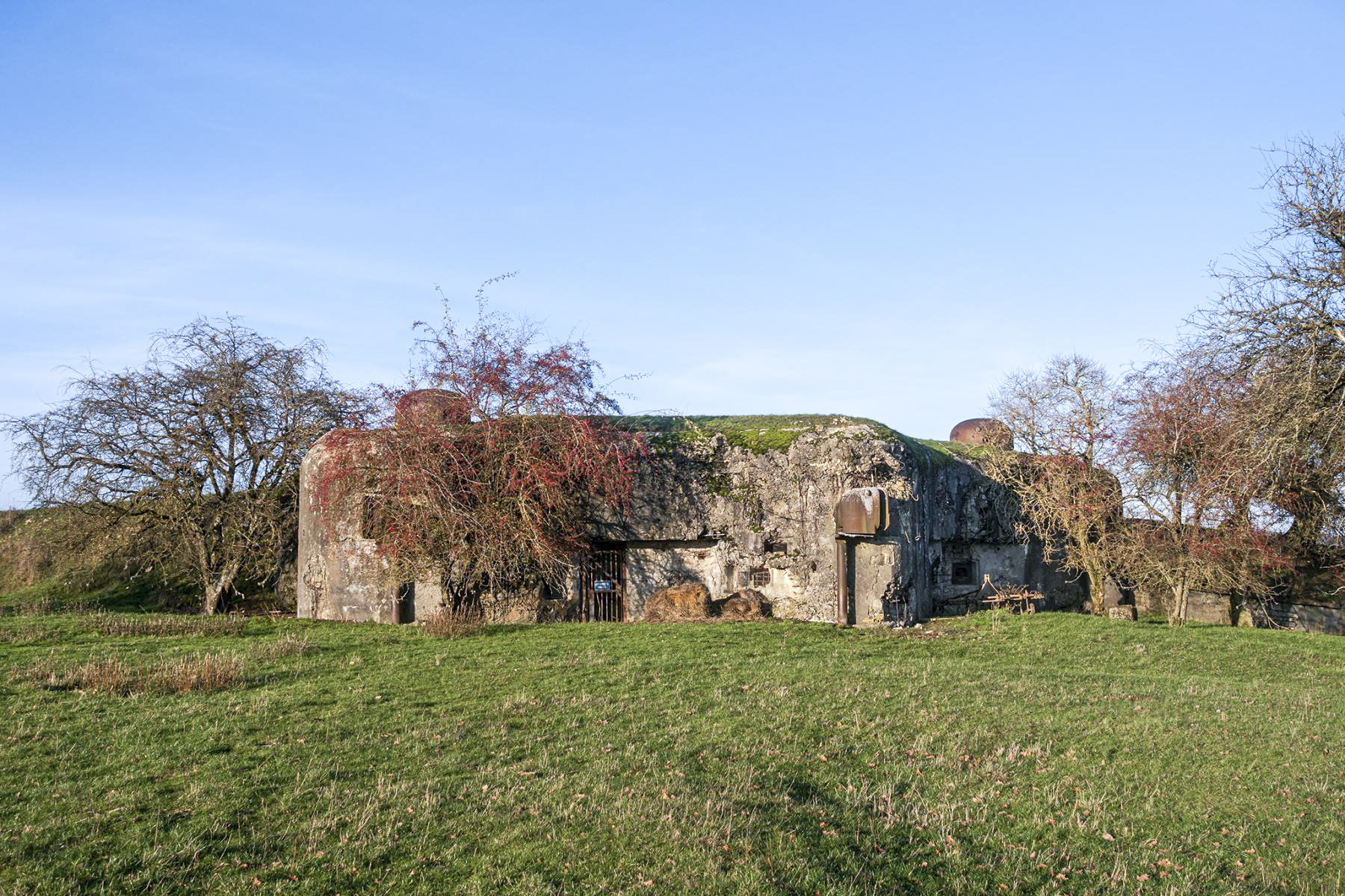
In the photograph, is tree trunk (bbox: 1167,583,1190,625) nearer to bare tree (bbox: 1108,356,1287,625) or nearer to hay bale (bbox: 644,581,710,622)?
bare tree (bbox: 1108,356,1287,625)

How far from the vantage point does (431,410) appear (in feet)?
57.2

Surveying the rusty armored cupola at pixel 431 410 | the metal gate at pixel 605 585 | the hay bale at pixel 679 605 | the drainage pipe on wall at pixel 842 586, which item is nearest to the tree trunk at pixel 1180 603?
the drainage pipe on wall at pixel 842 586

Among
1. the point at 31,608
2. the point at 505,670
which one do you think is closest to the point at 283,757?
the point at 505,670

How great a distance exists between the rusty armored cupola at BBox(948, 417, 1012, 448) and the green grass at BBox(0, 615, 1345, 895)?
11383mm

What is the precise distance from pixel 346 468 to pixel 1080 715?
12.8 metres

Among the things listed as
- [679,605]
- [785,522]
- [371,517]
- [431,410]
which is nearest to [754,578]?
[785,522]

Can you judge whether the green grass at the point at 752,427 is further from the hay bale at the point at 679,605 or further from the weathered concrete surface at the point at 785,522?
the hay bale at the point at 679,605

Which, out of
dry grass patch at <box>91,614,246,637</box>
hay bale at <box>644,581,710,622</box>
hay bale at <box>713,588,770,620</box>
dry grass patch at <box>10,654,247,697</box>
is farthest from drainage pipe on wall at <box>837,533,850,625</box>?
dry grass patch at <box>10,654,247,697</box>

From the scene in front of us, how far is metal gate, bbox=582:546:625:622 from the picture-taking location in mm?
18547

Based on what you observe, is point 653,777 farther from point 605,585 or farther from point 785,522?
point 605,585

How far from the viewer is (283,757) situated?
7.47m

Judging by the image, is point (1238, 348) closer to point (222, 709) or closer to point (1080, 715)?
point (1080, 715)

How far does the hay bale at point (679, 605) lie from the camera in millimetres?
17656

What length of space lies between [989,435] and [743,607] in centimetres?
970
